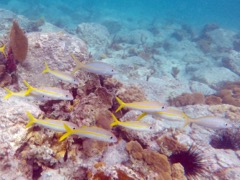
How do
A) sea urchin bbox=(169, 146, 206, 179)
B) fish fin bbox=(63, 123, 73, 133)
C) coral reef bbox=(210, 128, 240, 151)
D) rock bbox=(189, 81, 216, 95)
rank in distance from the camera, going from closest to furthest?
fish fin bbox=(63, 123, 73, 133)
sea urchin bbox=(169, 146, 206, 179)
coral reef bbox=(210, 128, 240, 151)
rock bbox=(189, 81, 216, 95)

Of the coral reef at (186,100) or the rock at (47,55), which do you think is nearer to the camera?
the rock at (47,55)

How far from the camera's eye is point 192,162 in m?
4.21

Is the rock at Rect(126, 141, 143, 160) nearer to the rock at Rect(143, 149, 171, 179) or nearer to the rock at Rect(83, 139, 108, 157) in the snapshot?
the rock at Rect(143, 149, 171, 179)

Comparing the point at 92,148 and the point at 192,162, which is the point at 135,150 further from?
the point at 192,162

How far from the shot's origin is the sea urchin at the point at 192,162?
4.17 m

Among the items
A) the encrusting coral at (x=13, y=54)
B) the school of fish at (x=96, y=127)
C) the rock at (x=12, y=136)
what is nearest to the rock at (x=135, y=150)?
the school of fish at (x=96, y=127)

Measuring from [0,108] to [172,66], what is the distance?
→ 52.1ft

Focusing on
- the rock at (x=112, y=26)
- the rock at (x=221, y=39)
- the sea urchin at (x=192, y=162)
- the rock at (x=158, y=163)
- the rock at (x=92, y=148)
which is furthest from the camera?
the rock at (x=112, y=26)

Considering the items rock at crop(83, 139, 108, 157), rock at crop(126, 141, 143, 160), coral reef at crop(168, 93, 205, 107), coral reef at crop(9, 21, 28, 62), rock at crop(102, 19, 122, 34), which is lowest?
rock at crop(102, 19, 122, 34)

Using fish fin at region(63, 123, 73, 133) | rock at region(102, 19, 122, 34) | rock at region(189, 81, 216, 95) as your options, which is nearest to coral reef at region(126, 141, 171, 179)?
fish fin at region(63, 123, 73, 133)

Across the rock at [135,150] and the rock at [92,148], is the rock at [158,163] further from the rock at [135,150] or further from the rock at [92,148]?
the rock at [92,148]

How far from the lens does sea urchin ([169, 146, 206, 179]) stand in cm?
417

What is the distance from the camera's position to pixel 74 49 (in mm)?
6184

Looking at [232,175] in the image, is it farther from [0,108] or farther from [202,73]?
[202,73]
